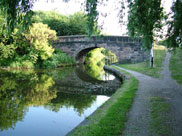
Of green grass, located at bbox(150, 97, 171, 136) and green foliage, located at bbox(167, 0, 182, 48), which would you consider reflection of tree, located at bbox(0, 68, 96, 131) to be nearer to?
green grass, located at bbox(150, 97, 171, 136)

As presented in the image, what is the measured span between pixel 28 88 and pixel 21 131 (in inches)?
190

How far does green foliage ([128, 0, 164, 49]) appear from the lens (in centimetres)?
416

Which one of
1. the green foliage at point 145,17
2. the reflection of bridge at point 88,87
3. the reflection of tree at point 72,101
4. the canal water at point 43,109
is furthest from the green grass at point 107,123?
the reflection of bridge at point 88,87

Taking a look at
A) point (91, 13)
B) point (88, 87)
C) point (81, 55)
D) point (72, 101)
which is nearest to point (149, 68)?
point (88, 87)

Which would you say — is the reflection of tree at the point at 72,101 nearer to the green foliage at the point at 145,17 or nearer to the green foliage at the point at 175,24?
the green foliage at the point at 145,17

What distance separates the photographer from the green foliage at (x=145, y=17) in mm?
4162

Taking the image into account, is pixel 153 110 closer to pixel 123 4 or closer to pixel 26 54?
pixel 123 4

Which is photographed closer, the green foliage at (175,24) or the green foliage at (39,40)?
the green foliage at (175,24)

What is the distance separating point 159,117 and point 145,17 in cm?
228

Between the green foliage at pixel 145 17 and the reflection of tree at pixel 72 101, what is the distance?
2.94 metres

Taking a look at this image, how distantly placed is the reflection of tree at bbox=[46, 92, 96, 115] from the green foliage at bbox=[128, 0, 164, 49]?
294 cm

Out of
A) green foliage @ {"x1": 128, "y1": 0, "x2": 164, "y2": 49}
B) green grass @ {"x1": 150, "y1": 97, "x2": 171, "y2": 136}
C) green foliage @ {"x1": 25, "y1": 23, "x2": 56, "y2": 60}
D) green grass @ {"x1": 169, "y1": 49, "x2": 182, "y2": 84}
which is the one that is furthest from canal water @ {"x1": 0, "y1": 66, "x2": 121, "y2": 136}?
green foliage @ {"x1": 25, "y1": 23, "x2": 56, "y2": 60}

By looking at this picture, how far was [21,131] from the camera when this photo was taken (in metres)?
4.48

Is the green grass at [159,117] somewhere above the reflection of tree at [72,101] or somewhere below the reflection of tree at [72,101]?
above
